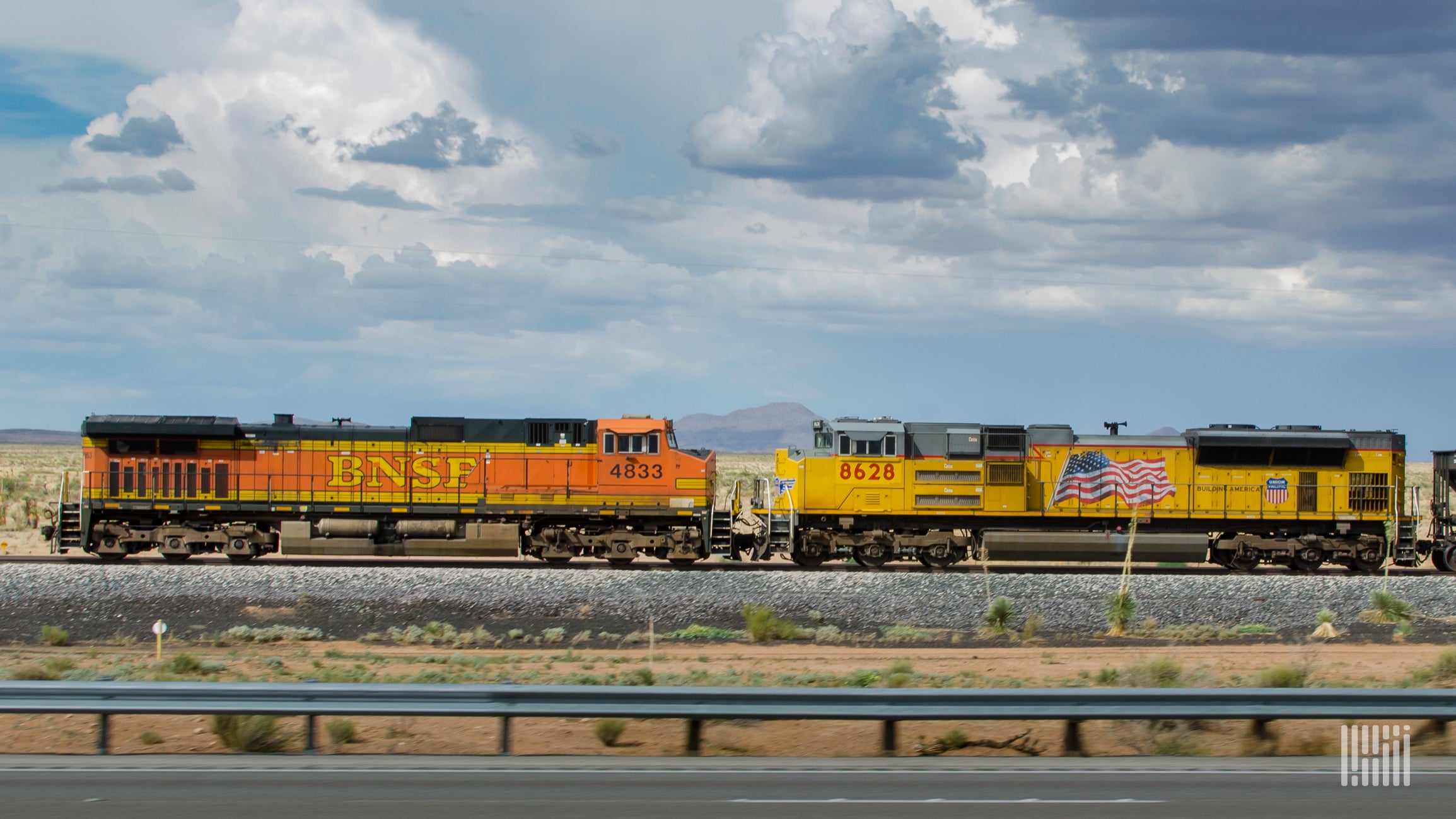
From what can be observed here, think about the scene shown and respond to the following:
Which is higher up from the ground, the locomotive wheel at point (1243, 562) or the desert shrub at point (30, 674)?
the locomotive wheel at point (1243, 562)

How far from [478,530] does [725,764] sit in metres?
17.3

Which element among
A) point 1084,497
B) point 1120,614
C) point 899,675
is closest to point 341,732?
point 899,675

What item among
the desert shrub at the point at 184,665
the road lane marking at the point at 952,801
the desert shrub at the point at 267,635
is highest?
the road lane marking at the point at 952,801

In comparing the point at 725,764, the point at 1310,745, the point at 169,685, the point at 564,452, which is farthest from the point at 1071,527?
the point at 169,685

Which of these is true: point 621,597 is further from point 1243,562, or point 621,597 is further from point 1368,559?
point 1368,559

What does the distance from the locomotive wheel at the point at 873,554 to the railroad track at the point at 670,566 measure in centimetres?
19

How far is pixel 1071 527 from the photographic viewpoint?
25.2 m

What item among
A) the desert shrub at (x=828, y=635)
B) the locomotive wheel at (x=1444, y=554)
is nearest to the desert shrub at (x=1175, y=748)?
the desert shrub at (x=828, y=635)

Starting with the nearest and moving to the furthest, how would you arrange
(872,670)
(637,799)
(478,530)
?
(637,799) → (872,670) → (478,530)

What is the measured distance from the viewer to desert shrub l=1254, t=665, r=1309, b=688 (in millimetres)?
12977

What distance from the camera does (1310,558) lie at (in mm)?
25047

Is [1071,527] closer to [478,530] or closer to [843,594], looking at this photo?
[843,594]

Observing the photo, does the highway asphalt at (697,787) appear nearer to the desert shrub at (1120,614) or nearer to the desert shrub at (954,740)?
the desert shrub at (954,740)

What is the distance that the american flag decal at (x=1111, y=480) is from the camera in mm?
25109
